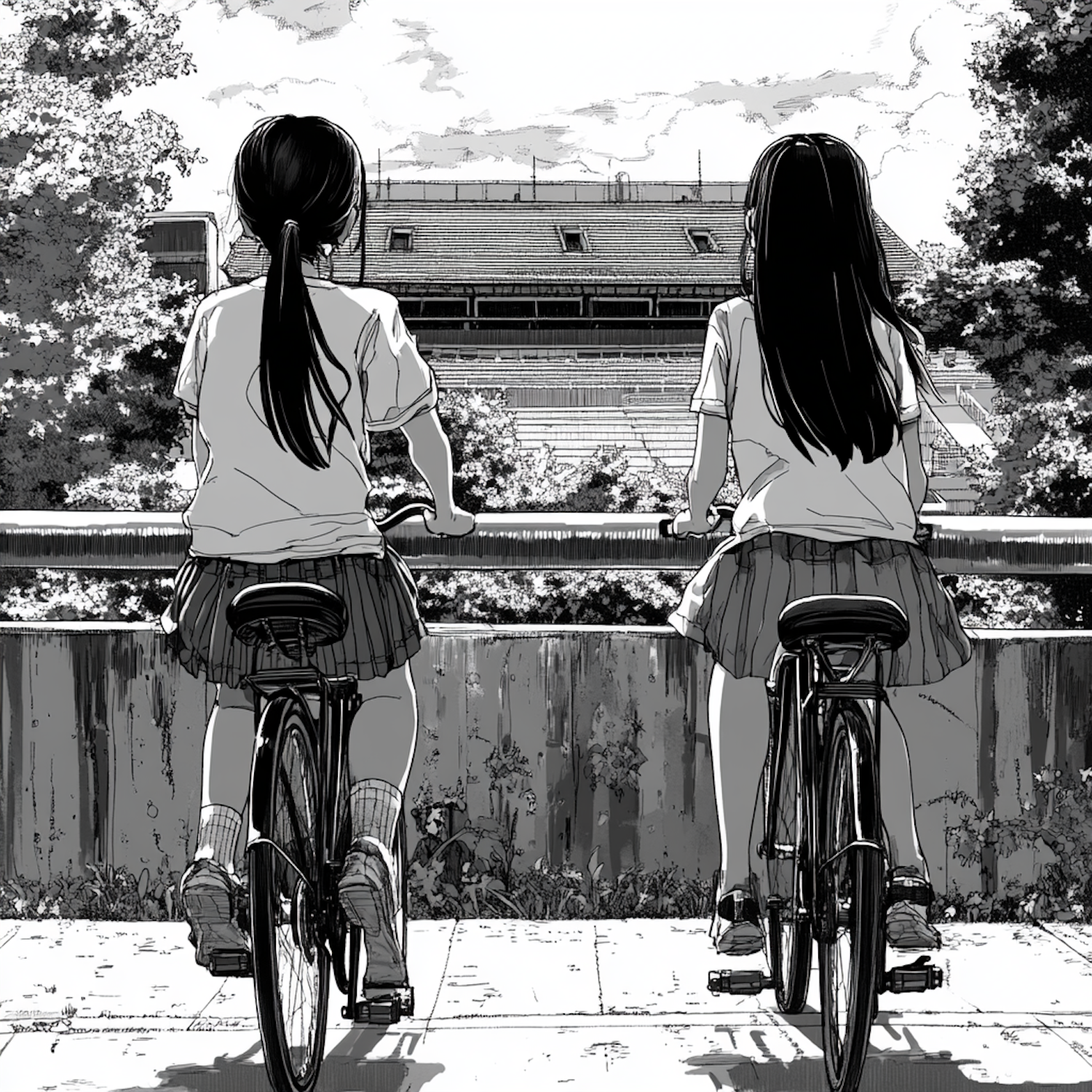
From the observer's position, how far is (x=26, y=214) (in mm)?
26281

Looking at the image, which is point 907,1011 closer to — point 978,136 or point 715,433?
point 715,433

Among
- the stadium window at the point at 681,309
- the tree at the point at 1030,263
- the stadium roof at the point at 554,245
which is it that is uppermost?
the stadium roof at the point at 554,245

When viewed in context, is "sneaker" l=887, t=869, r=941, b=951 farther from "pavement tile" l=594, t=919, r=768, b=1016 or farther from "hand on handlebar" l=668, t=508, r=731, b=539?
"hand on handlebar" l=668, t=508, r=731, b=539

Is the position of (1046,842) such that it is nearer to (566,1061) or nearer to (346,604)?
(566,1061)

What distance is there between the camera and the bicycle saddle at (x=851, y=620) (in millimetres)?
3111

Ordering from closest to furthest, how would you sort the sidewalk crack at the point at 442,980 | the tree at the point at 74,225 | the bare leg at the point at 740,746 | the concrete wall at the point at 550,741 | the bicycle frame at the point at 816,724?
the bicycle frame at the point at 816,724 < the bare leg at the point at 740,746 < the sidewalk crack at the point at 442,980 < the concrete wall at the point at 550,741 < the tree at the point at 74,225

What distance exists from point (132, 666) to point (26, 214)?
76.2 feet

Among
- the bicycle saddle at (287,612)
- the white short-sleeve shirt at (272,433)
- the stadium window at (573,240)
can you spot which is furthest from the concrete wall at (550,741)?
the stadium window at (573,240)

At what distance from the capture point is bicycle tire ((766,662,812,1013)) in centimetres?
346

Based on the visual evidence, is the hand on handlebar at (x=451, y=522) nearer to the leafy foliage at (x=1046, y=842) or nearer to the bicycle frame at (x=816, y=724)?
the bicycle frame at (x=816, y=724)

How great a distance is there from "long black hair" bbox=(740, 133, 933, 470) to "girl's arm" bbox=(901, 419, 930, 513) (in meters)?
0.10

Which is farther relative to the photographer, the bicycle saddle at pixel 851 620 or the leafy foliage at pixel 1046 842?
the leafy foliage at pixel 1046 842

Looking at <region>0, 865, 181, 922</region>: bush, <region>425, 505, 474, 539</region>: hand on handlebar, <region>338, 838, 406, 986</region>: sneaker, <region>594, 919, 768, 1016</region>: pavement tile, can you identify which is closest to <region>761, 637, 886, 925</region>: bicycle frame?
<region>594, 919, 768, 1016</region>: pavement tile

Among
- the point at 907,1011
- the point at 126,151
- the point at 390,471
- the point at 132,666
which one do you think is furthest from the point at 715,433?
the point at 390,471
